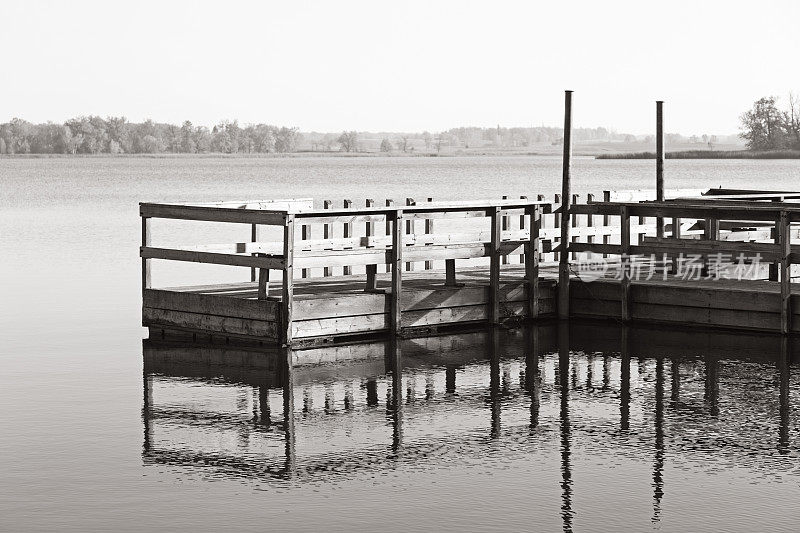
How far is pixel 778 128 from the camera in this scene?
16012 cm

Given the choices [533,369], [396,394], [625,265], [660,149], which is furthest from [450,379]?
[660,149]

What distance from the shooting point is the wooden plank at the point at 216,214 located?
→ 1667 cm

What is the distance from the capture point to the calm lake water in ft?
32.0

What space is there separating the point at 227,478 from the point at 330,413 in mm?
2609

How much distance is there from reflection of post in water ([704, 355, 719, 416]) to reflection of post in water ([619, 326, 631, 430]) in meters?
0.77

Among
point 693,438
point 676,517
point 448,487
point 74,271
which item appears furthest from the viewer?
point 74,271

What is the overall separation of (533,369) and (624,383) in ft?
4.32

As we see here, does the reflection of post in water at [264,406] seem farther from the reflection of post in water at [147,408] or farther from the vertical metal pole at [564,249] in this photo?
the vertical metal pole at [564,249]

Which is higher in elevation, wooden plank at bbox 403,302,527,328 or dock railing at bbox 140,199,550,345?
dock railing at bbox 140,199,550,345

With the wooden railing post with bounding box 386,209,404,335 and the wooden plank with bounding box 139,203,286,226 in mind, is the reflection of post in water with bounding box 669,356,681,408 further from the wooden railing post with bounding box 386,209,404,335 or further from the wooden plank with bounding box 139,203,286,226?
the wooden plank with bounding box 139,203,286,226

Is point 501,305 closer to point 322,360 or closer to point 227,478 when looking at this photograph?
point 322,360

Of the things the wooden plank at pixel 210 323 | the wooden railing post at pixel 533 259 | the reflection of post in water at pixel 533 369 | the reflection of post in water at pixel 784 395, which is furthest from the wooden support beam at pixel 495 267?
the reflection of post in water at pixel 784 395

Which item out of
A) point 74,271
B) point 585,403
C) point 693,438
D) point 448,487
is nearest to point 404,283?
point 585,403

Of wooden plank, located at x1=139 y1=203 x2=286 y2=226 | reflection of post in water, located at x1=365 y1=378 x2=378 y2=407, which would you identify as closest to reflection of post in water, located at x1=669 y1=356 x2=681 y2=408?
reflection of post in water, located at x1=365 y1=378 x2=378 y2=407
